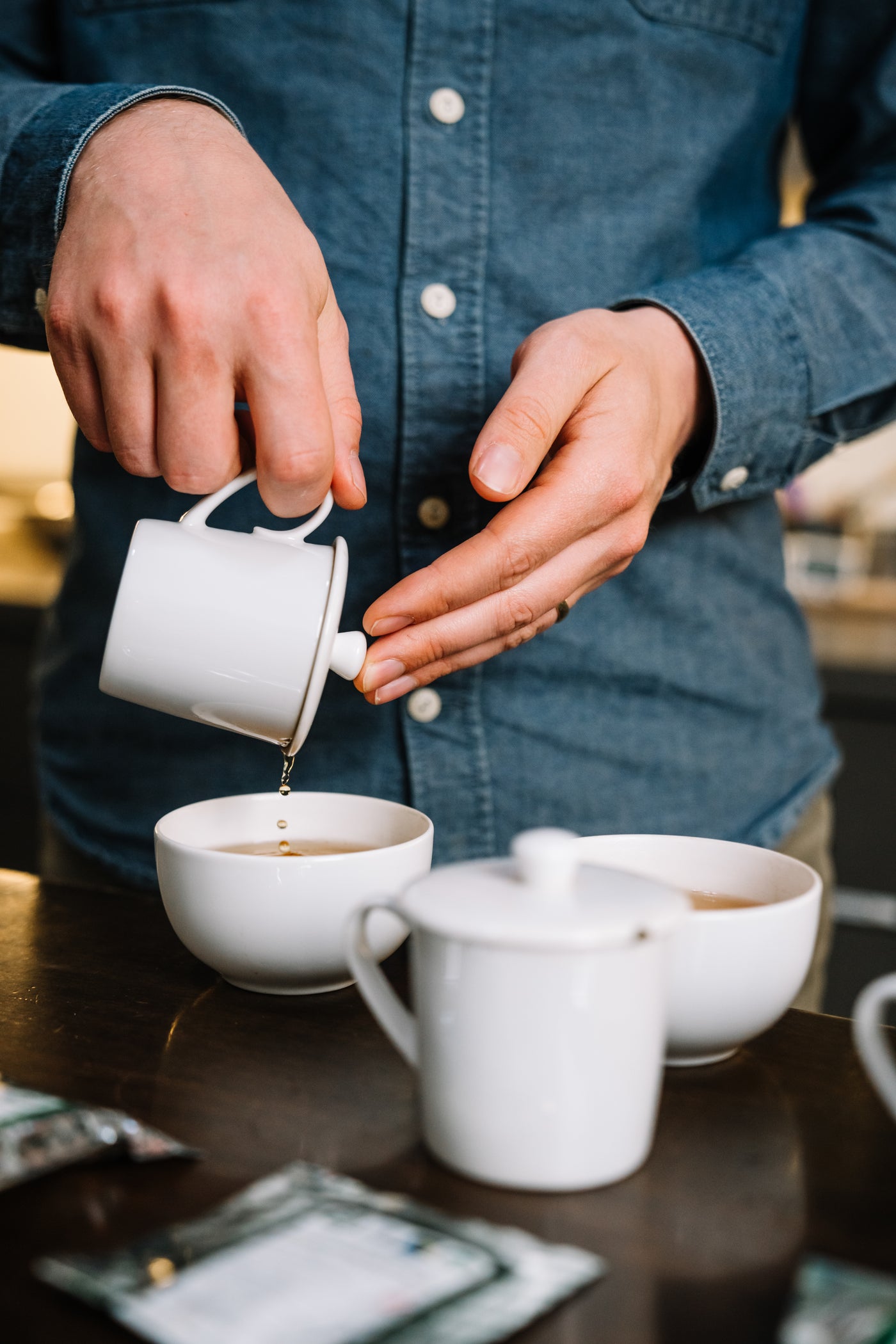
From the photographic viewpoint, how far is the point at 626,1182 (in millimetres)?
472

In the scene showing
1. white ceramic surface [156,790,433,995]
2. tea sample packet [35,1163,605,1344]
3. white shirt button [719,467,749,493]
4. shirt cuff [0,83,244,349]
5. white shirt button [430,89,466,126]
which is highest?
white shirt button [430,89,466,126]

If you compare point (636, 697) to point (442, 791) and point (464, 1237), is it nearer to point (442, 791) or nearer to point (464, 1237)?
point (442, 791)

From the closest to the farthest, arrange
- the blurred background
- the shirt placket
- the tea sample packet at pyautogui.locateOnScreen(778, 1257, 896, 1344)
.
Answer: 1. the tea sample packet at pyautogui.locateOnScreen(778, 1257, 896, 1344)
2. the shirt placket
3. the blurred background

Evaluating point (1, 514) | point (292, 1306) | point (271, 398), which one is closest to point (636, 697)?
point (271, 398)

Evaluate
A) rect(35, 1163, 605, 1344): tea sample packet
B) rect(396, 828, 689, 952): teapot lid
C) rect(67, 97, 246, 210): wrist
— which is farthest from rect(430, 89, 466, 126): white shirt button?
rect(35, 1163, 605, 1344): tea sample packet

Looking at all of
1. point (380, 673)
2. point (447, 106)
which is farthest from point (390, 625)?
point (447, 106)

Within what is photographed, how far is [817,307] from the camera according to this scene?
971 millimetres

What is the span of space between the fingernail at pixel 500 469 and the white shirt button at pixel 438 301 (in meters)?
0.31

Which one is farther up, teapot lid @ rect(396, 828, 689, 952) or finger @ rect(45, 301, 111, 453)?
finger @ rect(45, 301, 111, 453)

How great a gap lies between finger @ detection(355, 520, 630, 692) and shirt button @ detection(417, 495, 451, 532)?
0.61ft

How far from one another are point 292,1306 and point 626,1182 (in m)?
0.16

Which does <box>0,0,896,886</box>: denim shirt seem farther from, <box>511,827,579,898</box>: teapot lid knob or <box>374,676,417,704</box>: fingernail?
<box>511,827,579,898</box>: teapot lid knob

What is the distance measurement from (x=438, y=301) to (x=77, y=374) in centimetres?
36

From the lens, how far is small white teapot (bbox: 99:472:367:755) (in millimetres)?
653
